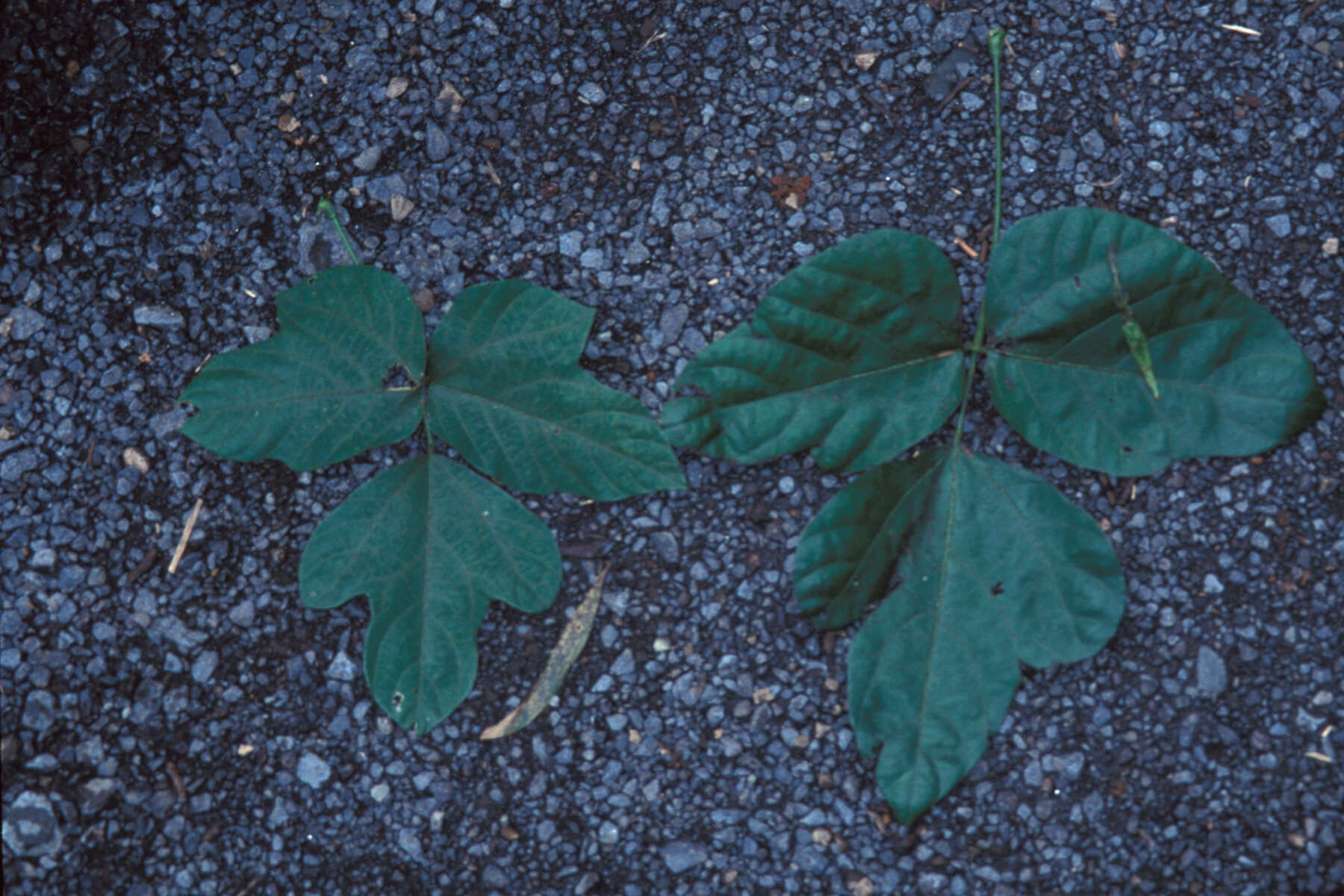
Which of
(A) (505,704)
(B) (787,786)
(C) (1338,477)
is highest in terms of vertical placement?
(C) (1338,477)

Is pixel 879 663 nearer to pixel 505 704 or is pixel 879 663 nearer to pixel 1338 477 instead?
pixel 505 704

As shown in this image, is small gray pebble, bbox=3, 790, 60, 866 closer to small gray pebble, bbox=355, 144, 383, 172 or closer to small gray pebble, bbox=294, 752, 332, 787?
small gray pebble, bbox=294, 752, 332, 787

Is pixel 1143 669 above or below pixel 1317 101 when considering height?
below

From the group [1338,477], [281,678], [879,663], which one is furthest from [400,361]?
[1338,477]

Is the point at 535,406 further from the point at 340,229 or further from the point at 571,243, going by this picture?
the point at 340,229

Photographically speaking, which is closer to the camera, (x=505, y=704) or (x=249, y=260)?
(x=505, y=704)

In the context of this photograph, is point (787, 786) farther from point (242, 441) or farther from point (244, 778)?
point (242, 441)

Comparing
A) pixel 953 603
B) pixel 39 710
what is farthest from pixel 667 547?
pixel 39 710
